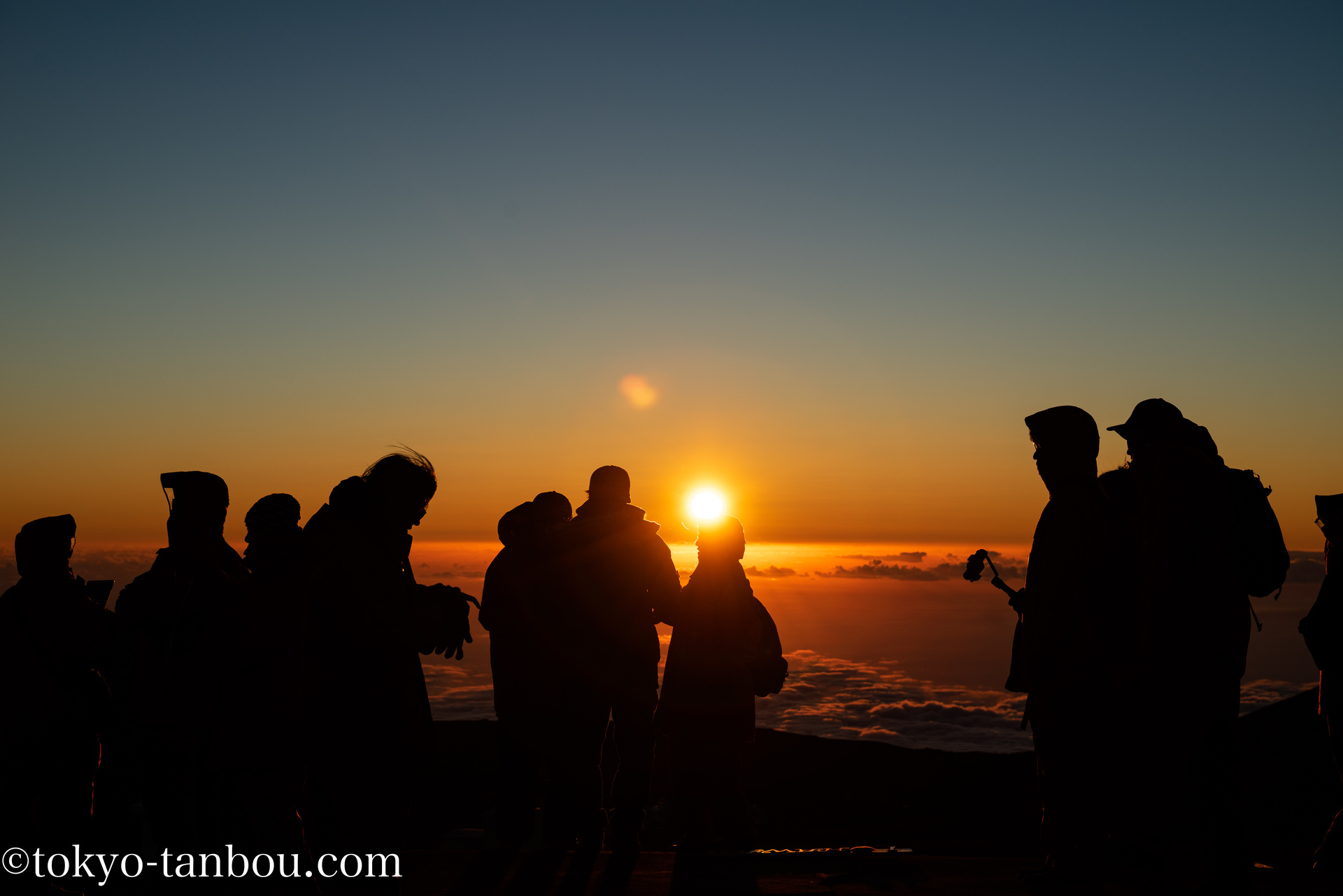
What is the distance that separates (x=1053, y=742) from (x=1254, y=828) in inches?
383

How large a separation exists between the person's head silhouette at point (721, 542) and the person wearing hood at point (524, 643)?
3.24 feet

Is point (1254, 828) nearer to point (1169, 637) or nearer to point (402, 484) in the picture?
point (1169, 637)

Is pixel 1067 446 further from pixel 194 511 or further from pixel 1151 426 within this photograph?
pixel 194 511

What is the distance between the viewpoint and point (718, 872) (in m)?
4.81

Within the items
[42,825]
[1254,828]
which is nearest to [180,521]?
[42,825]

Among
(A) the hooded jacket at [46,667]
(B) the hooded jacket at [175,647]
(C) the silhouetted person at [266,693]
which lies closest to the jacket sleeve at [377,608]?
(C) the silhouetted person at [266,693]

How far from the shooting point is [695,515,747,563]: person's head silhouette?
597 centimetres

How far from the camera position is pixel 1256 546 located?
4172mm

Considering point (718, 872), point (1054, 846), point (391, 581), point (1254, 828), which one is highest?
point (391, 581)

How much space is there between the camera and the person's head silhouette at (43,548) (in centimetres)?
430

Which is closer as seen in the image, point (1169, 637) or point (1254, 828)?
point (1169, 637)

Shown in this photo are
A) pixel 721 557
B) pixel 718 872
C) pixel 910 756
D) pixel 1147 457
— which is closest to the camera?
pixel 1147 457

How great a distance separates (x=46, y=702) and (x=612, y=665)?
2880 mm

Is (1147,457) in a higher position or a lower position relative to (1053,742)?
higher
